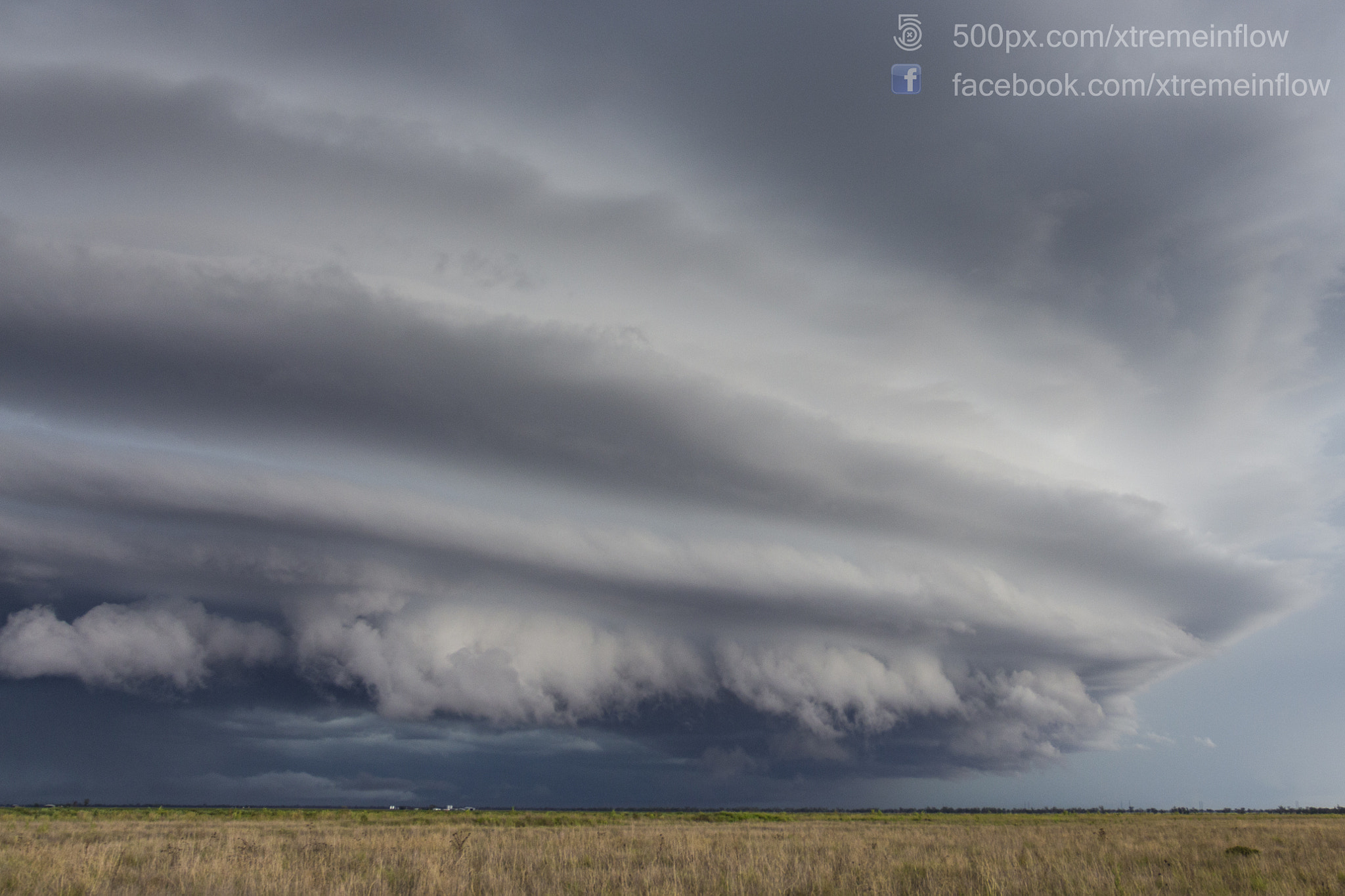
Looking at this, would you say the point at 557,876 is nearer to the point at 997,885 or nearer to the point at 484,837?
the point at 997,885

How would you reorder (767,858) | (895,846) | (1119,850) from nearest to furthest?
(767,858) → (1119,850) → (895,846)

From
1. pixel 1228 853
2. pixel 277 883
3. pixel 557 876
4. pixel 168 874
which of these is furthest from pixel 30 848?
pixel 1228 853

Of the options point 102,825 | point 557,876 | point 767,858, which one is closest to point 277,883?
point 557,876

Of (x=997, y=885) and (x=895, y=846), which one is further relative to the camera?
(x=895, y=846)

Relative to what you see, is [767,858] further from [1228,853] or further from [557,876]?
[1228,853]

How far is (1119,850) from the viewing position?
26.5 metres

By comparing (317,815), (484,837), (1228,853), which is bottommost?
(317,815)

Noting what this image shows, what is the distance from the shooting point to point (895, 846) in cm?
2925

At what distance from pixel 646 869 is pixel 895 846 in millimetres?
13986

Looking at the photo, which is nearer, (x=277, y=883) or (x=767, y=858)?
(x=277, y=883)

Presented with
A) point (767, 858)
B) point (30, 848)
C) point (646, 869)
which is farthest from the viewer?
point (30, 848)

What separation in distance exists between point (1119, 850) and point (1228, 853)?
319 centimetres

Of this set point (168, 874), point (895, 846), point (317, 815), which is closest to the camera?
point (168, 874)

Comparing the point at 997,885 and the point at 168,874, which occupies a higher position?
the point at 997,885
